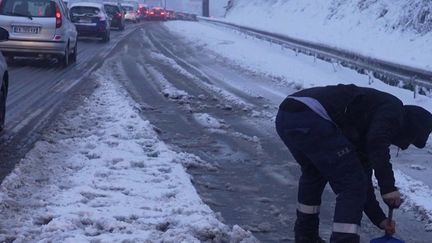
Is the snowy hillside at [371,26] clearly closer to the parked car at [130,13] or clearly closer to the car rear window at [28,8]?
the car rear window at [28,8]

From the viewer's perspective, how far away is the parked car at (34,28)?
16844 millimetres

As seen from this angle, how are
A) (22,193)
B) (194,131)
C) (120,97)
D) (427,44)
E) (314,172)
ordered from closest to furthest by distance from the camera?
(314,172)
(22,193)
(194,131)
(120,97)
(427,44)

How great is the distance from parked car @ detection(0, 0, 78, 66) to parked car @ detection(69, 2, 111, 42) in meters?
10.5

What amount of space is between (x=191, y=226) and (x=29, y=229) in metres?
1.17

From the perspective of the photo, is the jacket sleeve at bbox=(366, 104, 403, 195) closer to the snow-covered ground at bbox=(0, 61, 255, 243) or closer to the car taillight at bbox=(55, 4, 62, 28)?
the snow-covered ground at bbox=(0, 61, 255, 243)

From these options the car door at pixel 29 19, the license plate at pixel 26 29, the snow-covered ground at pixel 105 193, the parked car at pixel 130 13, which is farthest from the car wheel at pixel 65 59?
the parked car at pixel 130 13

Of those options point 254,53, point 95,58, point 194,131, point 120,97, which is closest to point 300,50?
point 254,53

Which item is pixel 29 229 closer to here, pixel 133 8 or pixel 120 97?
pixel 120 97

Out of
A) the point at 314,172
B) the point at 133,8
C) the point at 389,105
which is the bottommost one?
the point at 133,8

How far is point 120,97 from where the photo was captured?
12055 mm

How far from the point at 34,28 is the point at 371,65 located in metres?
7.88

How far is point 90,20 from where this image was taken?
28359 mm

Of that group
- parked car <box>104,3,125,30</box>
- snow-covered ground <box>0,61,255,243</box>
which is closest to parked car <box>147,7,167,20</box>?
parked car <box>104,3,125,30</box>

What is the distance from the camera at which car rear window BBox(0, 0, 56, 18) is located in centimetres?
1692
